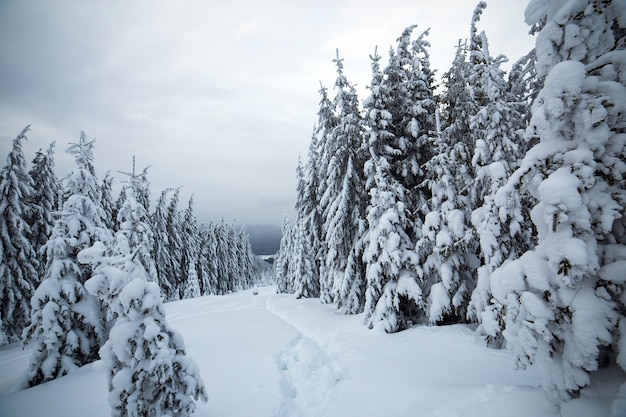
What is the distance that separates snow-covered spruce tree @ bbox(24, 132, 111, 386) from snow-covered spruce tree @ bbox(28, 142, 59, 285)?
620 inches

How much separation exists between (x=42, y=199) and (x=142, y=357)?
1089 inches

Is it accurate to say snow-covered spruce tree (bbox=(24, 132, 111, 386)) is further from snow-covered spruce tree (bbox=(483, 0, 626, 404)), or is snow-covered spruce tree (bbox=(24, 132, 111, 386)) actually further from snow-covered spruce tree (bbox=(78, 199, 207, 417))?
snow-covered spruce tree (bbox=(483, 0, 626, 404))

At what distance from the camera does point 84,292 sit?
35.6ft

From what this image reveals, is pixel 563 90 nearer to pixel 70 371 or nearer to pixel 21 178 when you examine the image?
pixel 70 371

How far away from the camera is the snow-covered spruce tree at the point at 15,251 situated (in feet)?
65.3

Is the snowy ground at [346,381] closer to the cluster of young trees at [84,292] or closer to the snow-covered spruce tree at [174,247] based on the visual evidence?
the cluster of young trees at [84,292]

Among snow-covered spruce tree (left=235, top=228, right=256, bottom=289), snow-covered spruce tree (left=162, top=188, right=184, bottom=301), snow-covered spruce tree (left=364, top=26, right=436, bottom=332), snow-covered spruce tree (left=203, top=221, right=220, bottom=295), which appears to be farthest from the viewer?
snow-covered spruce tree (left=235, top=228, right=256, bottom=289)

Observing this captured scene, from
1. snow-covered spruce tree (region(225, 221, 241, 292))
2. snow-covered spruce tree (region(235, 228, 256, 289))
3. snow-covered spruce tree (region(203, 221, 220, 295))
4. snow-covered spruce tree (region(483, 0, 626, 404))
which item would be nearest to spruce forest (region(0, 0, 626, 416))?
snow-covered spruce tree (region(483, 0, 626, 404))

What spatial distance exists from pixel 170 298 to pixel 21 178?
26.8 meters

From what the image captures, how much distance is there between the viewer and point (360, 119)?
1850 cm

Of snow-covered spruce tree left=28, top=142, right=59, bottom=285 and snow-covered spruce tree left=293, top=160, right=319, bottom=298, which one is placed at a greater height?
snow-covered spruce tree left=28, top=142, right=59, bottom=285

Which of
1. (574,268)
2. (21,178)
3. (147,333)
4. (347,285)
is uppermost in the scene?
(21,178)

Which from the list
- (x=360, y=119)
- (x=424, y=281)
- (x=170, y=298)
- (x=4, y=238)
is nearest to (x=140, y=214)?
(x=4, y=238)

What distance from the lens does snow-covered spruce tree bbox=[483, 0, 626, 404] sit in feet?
Result: 12.8
